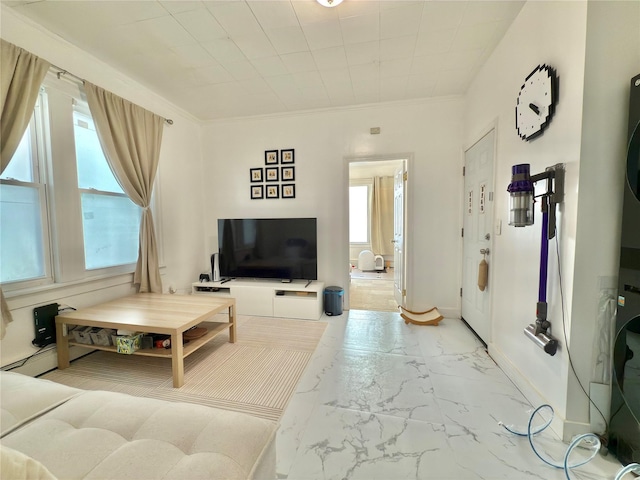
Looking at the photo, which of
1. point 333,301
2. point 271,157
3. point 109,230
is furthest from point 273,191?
point 109,230

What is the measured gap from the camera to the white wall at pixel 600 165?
1197 mm

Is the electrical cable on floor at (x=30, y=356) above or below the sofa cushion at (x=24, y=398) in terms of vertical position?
below

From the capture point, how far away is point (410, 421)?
1.49 meters

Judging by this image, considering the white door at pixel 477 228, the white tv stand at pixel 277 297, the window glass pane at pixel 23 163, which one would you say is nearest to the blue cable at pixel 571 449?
the white door at pixel 477 228

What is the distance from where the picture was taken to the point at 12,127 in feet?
5.52

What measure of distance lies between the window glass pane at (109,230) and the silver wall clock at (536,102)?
3510 mm

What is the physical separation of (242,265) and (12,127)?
2286 mm

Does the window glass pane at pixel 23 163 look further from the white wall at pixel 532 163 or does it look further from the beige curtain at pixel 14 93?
the white wall at pixel 532 163

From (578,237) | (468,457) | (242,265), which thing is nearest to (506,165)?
(578,237)

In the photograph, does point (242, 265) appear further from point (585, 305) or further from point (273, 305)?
point (585, 305)

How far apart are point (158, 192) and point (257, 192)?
118 cm

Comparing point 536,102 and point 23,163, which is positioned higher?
point 536,102

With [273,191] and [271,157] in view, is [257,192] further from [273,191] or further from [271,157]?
[271,157]

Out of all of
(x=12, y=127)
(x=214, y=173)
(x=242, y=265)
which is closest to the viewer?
(x=12, y=127)
